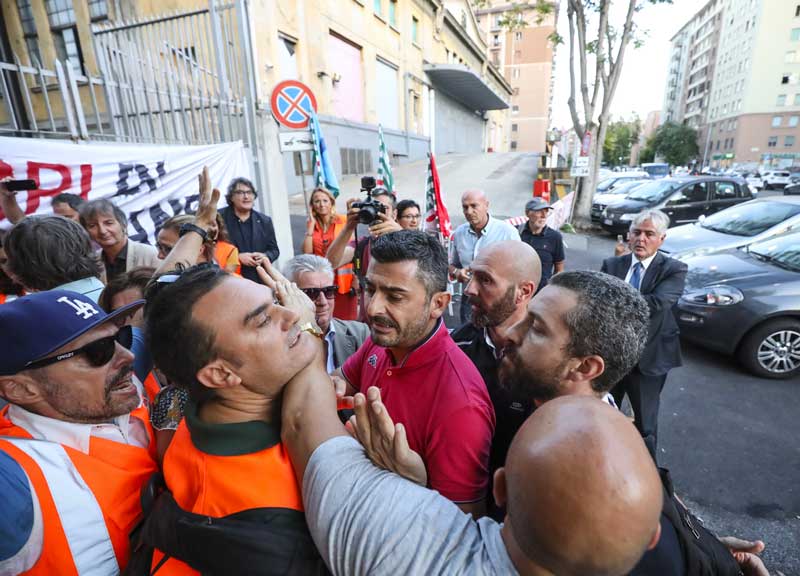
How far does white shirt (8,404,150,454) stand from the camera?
112 centimetres

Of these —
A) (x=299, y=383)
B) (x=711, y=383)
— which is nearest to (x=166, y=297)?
(x=299, y=383)

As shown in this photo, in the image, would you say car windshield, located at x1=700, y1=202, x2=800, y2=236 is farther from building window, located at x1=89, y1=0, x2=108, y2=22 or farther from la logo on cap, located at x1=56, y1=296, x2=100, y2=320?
building window, located at x1=89, y1=0, x2=108, y2=22

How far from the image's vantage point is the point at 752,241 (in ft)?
17.3

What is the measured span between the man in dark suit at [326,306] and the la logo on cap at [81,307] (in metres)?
1.31

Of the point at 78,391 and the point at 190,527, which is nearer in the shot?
the point at 190,527

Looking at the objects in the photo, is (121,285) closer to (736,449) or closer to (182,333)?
(182,333)

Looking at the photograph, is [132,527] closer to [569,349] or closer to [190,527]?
[190,527]

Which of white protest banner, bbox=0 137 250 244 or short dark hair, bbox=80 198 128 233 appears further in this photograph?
white protest banner, bbox=0 137 250 244

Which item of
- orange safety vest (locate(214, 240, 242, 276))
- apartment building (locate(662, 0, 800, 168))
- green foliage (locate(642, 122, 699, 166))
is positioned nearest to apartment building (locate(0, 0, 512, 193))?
orange safety vest (locate(214, 240, 242, 276))

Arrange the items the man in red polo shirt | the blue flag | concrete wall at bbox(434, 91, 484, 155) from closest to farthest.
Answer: the man in red polo shirt, the blue flag, concrete wall at bbox(434, 91, 484, 155)

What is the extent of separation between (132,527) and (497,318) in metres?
1.70

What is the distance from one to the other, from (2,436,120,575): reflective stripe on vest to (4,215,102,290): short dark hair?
4.53 feet

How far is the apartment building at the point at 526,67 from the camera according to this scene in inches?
2066

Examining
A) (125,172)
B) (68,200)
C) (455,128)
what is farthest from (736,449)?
(455,128)
